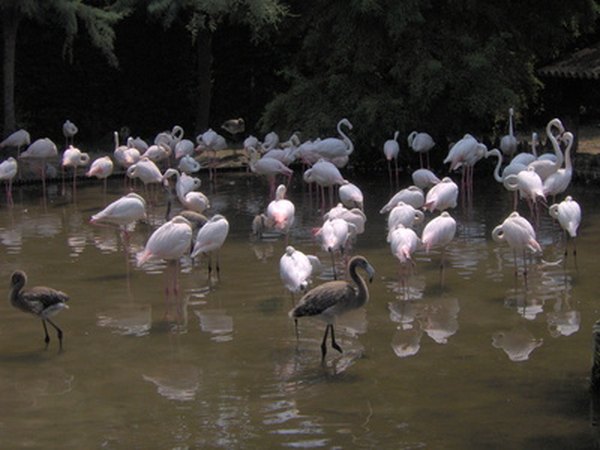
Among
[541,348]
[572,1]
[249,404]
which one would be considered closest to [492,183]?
[572,1]

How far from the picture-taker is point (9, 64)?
71.1ft

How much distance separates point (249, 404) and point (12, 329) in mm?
2930

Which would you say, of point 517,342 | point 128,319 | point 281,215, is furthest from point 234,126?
point 517,342

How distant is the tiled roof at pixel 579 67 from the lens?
59.8 feet

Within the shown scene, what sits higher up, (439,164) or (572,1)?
(572,1)

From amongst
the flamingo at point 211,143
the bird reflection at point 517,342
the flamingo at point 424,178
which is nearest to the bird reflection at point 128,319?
the bird reflection at point 517,342

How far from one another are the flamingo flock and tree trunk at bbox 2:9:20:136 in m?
1.61

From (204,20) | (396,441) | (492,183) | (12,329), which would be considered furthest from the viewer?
(204,20)

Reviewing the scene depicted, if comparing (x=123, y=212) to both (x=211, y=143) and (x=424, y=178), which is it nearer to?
(x=424, y=178)

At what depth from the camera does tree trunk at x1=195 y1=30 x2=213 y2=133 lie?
24.3 metres

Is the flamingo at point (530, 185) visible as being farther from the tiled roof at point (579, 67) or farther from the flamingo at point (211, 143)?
the flamingo at point (211, 143)

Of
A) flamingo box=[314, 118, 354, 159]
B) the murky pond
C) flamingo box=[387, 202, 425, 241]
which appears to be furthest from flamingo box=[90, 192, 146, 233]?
flamingo box=[314, 118, 354, 159]

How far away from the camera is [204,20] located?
22.9 m

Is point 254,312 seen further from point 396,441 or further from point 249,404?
point 396,441
